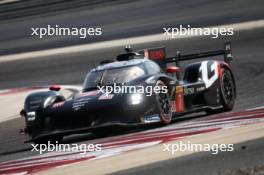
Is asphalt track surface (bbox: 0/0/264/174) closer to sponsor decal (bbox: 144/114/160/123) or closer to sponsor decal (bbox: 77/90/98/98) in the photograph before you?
sponsor decal (bbox: 77/90/98/98)

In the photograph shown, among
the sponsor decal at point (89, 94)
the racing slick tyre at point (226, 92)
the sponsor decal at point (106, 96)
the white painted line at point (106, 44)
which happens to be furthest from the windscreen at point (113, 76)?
the white painted line at point (106, 44)

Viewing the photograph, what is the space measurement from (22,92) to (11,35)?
1432cm

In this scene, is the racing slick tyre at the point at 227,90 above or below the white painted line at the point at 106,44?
below

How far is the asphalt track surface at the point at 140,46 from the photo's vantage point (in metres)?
14.2

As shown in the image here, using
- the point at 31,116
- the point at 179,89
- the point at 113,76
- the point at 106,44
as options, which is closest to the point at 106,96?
the point at 113,76

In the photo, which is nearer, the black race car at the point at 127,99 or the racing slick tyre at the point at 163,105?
the black race car at the point at 127,99

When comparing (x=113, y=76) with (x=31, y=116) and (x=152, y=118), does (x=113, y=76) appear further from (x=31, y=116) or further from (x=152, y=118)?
(x=31, y=116)

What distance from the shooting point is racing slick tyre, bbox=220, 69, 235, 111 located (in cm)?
1514

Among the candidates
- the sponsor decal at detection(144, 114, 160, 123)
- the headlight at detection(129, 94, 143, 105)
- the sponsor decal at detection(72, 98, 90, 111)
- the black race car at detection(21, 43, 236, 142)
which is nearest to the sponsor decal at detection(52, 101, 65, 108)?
the black race car at detection(21, 43, 236, 142)

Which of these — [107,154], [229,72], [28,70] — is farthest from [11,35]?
[107,154]

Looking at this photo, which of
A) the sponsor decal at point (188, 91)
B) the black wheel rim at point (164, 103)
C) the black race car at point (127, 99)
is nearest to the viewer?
the black race car at point (127, 99)

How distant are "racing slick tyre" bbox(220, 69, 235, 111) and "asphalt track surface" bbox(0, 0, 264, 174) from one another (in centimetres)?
22

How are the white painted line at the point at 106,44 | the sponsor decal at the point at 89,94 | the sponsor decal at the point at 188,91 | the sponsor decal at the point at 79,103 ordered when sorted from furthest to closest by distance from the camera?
1. the white painted line at the point at 106,44
2. the sponsor decal at the point at 188,91
3. the sponsor decal at the point at 89,94
4. the sponsor decal at the point at 79,103

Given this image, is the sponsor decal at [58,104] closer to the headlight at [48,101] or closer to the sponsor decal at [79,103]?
the headlight at [48,101]
